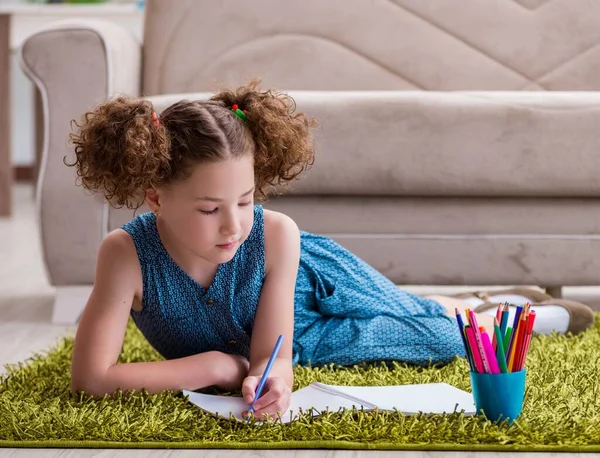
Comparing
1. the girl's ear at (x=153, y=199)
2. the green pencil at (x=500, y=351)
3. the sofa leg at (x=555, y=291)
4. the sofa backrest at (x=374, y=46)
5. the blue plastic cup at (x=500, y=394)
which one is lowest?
the sofa leg at (x=555, y=291)

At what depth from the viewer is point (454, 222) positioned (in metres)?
2.01

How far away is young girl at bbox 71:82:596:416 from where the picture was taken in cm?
125

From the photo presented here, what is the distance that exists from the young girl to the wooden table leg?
10.1ft

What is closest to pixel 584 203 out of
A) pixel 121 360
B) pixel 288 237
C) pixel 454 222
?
pixel 454 222

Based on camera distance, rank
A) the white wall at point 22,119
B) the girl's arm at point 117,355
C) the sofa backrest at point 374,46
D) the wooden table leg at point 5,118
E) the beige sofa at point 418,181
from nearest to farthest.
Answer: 1. the girl's arm at point 117,355
2. the beige sofa at point 418,181
3. the sofa backrest at point 374,46
4. the wooden table leg at point 5,118
5. the white wall at point 22,119

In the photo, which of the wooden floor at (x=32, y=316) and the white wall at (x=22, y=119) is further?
the white wall at (x=22, y=119)

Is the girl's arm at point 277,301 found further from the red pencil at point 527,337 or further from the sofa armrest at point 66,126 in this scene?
the sofa armrest at point 66,126

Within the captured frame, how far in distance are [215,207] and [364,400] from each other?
310 millimetres

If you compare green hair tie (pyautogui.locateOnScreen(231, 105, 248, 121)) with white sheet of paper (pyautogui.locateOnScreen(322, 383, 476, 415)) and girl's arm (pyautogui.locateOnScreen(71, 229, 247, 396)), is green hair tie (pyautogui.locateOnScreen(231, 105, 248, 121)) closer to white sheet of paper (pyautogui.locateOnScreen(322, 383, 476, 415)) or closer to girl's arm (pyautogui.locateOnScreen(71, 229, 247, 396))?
girl's arm (pyautogui.locateOnScreen(71, 229, 247, 396))

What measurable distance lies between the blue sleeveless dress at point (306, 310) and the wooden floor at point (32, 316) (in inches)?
13.4

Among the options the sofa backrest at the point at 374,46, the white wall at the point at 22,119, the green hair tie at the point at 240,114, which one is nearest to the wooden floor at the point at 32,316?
the green hair tie at the point at 240,114

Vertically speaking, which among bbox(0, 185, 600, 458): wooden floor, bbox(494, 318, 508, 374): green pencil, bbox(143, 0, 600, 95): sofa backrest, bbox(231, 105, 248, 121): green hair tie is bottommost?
bbox(0, 185, 600, 458): wooden floor

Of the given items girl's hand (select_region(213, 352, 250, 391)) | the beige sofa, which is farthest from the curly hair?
the beige sofa

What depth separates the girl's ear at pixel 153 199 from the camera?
1.30 m
